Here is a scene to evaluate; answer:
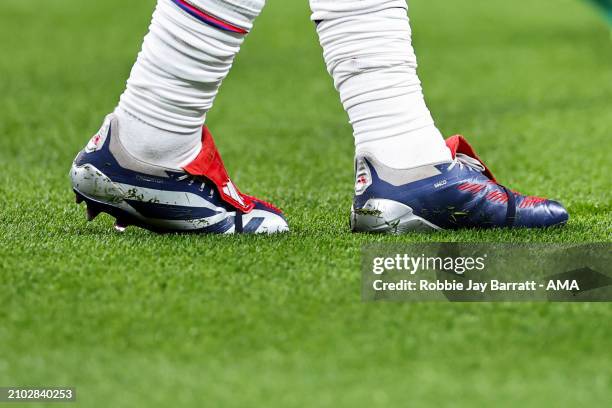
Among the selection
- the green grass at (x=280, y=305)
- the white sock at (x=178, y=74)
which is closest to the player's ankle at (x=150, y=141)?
the white sock at (x=178, y=74)

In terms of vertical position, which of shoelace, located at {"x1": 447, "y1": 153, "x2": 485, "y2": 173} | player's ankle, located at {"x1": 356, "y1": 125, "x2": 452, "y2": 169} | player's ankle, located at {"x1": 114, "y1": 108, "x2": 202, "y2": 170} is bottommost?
player's ankle, located at {"x1": 114, "y1": 108, "x2": 202, "y2": 170}

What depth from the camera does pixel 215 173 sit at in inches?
87.7

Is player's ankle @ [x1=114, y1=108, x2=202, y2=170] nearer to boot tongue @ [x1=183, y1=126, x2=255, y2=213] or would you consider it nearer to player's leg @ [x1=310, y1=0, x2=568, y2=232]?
boot tongue @ [x1=183, y1=126, x2=255, y2=213]

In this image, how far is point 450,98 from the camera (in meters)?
4.93

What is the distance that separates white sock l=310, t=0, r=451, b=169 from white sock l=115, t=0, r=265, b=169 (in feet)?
0.64

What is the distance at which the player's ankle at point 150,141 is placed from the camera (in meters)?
2.15

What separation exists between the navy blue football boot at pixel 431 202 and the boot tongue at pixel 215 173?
228 mm

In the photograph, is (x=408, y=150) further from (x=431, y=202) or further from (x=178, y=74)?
(x=178, y=74)

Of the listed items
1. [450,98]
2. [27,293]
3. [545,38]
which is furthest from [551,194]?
[545,38]

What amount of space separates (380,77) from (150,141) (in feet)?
1.54

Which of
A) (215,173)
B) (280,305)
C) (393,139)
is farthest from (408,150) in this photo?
(280,305)

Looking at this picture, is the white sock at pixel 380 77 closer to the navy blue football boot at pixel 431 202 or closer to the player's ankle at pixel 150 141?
the navy blue football boot at pixel 431 202

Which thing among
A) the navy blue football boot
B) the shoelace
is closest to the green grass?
the navy blue football boot

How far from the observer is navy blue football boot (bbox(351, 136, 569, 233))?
7.29 feet
